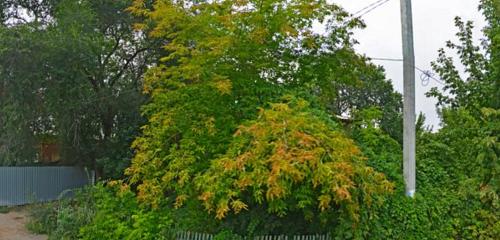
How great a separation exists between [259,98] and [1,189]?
10.4 m

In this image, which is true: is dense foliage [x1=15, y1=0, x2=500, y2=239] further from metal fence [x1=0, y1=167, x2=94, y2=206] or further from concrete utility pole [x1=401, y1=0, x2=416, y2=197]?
metal fence [x1=0, y1=167, x2=94, y2=206]

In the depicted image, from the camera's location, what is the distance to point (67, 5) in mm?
13344

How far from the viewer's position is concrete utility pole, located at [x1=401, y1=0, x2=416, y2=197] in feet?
26.3

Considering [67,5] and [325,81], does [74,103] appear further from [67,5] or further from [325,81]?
[325,81]

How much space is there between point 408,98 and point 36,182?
498 inches

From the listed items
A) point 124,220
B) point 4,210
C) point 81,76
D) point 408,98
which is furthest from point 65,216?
point 408,98

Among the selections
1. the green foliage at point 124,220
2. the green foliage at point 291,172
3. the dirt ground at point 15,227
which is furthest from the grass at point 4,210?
the green foliage at point 291,172

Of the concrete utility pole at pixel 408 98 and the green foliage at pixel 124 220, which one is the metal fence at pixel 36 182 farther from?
the concrete utility pole at pixel 408 98

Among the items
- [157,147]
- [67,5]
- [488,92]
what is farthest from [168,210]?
[67,5]

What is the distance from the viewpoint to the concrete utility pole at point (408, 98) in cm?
802

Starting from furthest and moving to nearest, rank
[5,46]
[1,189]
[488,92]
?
[1,189] < [5,46] < [488,92]

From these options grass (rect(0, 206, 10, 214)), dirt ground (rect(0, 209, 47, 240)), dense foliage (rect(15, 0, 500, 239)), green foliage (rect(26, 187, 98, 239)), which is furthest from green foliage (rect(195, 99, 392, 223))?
grass (rect(0, 206, 10, 214))

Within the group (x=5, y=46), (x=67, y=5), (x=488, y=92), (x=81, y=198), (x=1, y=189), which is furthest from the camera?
(x=1, y=189)

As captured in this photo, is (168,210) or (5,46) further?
(5,46)
